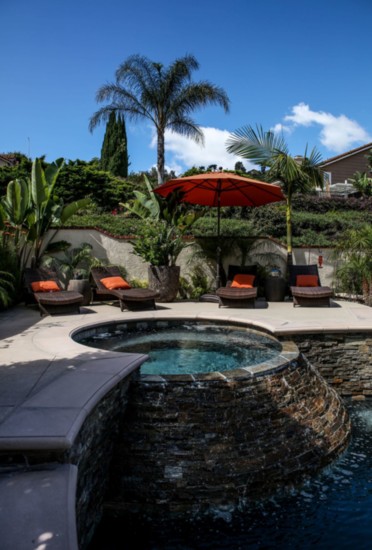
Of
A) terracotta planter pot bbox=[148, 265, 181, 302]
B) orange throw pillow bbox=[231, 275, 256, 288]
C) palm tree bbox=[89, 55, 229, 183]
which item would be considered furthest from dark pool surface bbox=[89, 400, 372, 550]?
palm tree bbox=[89, 55, 229, 183]

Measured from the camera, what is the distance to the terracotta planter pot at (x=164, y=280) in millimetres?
10586

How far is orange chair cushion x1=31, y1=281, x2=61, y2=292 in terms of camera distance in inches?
369

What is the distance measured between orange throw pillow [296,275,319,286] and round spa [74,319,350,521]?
17.2 feet

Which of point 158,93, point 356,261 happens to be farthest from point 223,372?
point 158,93

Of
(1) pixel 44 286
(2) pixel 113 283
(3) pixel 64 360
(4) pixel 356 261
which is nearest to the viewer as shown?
(3) pixel 64 360

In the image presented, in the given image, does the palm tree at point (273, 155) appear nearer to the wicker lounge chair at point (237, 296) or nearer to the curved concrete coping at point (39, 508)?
the wicker lounge chair at point (237, 296)

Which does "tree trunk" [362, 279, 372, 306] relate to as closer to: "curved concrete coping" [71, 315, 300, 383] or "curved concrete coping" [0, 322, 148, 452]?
"curved concrete coping" [71, 315, 300, 383]

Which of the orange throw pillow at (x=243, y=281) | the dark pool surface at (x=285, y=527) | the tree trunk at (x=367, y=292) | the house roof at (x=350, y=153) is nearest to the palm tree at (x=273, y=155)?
the orange throw pillow at (x=243, y=281)

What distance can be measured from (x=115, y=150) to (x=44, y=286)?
22.3 metres

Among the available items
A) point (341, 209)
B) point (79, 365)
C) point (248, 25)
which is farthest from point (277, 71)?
point (341, 209)

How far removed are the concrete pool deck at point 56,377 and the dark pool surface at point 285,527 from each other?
1194mm

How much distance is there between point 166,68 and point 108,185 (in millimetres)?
6628

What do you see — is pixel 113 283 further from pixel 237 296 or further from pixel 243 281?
pixel 243 281

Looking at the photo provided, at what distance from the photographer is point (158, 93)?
21250mm
